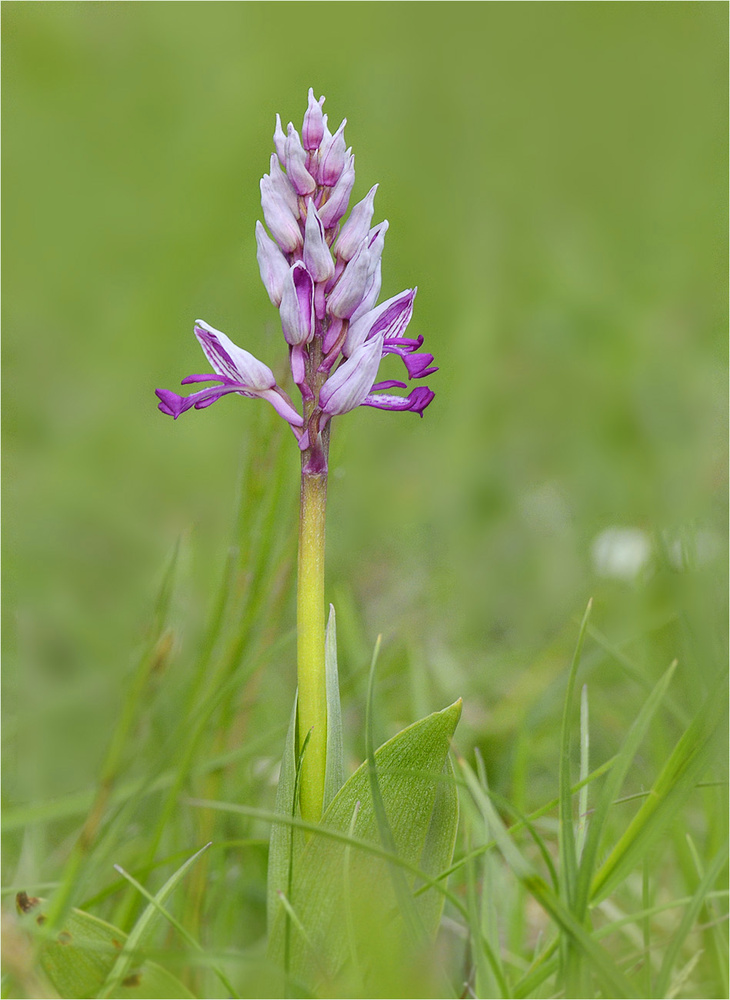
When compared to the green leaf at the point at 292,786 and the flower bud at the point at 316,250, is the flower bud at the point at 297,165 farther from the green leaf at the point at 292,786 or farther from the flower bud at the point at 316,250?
the green leaf at the point at 292,786

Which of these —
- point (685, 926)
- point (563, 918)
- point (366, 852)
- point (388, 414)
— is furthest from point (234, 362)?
point (388, 414)

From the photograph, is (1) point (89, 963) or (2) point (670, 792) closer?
(2) point (670, 792)

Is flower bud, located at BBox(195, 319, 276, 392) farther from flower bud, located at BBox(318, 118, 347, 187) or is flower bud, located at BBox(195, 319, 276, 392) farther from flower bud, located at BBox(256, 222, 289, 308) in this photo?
flower bud, located at BBox(318, 118, 347, 187)

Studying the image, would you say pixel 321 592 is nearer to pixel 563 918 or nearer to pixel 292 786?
pixel 292 786

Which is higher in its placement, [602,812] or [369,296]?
[369,296]

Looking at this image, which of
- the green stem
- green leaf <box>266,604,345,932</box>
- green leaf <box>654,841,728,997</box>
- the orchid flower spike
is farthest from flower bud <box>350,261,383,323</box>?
green leaf <box>654,841,728,997</box>

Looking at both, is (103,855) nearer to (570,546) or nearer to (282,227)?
(282,227)
